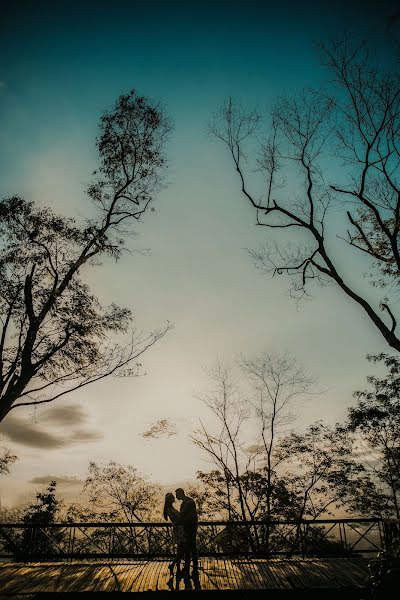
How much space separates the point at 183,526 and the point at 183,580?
1.27 meters

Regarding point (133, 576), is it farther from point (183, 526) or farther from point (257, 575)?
point (257, 575)

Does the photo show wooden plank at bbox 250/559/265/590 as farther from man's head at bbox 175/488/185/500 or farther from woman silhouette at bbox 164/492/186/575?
man's head at bbox 175/488/185/500

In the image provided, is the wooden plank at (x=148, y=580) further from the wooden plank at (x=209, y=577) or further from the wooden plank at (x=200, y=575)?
the wooden plank at (x=209, y=577)

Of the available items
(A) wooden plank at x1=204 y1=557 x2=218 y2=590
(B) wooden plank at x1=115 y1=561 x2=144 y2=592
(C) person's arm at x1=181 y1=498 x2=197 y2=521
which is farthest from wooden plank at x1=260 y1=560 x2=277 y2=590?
(B) wooden plank at x1=115 y1=561 x2=144 y2=592

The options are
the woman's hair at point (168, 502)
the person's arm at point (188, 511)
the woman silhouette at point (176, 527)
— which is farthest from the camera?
the woman's hair at point (168, 502)

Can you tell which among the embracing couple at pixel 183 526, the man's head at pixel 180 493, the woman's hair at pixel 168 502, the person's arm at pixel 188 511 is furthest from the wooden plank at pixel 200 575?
the man's head at pixel 180 493

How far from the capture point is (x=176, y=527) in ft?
23.1

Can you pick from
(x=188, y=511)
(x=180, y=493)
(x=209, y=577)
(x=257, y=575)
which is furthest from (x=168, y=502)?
(x=257, y=575)

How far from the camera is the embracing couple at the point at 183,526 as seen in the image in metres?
6.91

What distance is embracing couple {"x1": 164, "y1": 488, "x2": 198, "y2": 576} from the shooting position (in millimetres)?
6910

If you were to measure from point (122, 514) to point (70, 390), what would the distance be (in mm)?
17849

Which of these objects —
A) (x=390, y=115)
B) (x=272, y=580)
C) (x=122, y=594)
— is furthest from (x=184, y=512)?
(x=390, y=115)

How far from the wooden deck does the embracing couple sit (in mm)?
409

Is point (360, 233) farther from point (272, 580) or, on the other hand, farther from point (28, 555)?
point (28, 555)
